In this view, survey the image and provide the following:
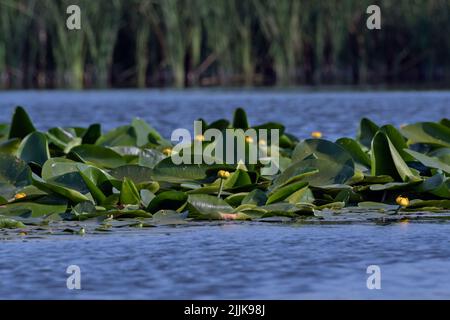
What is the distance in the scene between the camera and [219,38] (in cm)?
2428

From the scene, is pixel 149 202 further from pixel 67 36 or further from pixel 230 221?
pixel 67 36

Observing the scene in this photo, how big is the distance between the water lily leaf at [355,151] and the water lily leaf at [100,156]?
5.38ft

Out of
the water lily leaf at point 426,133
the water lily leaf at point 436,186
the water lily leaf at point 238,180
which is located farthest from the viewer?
the water lily leaf at point 426,133

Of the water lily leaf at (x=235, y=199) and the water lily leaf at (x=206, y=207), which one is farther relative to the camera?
the water lily leaf at (x=235, y=199)

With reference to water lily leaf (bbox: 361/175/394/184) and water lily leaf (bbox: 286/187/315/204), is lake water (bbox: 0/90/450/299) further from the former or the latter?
water lily leaf (bbox: 361/175/394/184)

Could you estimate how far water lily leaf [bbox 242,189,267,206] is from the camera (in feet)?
25.7

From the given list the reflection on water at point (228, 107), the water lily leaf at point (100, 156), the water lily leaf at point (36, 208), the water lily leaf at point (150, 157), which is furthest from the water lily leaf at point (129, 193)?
the reflection on water at point (228, 107)

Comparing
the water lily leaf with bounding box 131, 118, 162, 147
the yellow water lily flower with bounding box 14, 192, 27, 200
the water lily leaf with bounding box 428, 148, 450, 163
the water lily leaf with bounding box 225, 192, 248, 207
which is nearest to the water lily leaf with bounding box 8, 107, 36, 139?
the water lily leaf with bounding box 131, 118, 162, 147

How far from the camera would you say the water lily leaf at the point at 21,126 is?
9.72 metres

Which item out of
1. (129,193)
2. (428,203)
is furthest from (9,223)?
(428,203)

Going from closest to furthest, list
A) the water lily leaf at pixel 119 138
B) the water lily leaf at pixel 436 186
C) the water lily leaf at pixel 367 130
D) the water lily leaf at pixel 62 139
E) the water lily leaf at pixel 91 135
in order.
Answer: the water lily leaf at pixel 436 186, the water lily leaf at pixel 62 139, the water lily leaf at pixel 367 130, the water lily leaf at pixel 119 138, the water lily leaf at pixel 91 135

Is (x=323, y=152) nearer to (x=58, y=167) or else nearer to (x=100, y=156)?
(x=100, y=156)

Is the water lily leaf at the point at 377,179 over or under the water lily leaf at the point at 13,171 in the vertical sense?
under

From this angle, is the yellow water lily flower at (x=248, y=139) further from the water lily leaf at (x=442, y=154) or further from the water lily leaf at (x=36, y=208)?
the water lily leaf at (x=36, y=208)
